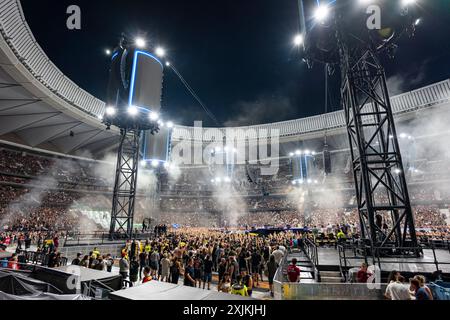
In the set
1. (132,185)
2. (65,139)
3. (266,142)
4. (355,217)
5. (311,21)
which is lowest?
(355,217)

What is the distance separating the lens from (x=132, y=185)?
18812mm

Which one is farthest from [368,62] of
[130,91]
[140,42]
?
Answer: [140,42]

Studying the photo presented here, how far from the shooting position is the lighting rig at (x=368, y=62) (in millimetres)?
8844

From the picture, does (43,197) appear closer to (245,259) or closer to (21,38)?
(21,38)

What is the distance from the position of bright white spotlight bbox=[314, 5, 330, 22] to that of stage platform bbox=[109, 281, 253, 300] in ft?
36.1

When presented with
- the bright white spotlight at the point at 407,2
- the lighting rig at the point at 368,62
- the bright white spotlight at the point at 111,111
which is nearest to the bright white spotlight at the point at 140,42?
the bright white spotlight at the point at 111,111

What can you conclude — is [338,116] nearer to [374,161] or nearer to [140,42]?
[140,42]

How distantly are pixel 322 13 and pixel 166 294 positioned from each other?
11427mm

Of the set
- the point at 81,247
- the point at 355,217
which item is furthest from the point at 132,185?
the point at 355,217

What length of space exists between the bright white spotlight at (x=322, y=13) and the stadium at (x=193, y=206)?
1.92 meters

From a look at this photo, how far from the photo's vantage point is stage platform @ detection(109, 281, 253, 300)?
328 centimetres

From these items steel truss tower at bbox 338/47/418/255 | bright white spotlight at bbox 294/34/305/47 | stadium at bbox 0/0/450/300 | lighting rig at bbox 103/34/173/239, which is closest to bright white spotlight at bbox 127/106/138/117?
lighting rig at bbox 103/34/173/239

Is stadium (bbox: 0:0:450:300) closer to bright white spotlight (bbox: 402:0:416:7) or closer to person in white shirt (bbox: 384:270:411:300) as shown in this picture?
person in white shirt (bbox: 384:270:411:300)

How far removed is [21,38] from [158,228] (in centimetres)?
2166
